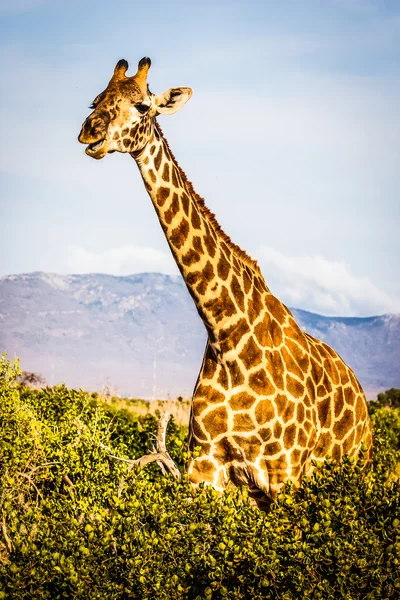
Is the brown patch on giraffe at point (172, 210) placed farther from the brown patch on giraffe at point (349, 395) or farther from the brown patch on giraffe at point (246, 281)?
the brown patch on giraffe at point (349, 395)

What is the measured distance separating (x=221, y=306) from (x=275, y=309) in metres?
0.86

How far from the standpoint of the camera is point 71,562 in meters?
6.44

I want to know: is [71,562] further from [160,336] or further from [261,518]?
[160,336]

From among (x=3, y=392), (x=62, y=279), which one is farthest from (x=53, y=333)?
(x=3, y=392)

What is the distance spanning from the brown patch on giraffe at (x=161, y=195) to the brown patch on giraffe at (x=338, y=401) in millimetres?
2841

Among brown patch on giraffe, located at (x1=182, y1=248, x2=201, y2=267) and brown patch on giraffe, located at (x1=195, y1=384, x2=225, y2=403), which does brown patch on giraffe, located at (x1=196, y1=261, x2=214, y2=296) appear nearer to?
brown patch on giraffe, located at (x1=182, y1=248, x2=201, y2=267)

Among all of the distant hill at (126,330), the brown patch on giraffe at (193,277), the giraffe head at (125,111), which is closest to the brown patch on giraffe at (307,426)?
the brown patch on giraffe at (193,277)

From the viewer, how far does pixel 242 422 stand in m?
8.07

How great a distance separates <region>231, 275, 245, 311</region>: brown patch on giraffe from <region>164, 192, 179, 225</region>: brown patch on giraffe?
0.87 meters

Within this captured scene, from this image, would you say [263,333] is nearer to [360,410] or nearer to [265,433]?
[265,433]

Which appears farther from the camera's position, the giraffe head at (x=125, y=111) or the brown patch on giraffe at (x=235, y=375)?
the brown patch on giraffe at (x=235, y=375)

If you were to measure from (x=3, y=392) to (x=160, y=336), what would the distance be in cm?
13617

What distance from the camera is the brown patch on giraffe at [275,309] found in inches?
344

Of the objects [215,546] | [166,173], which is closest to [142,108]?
[166,173]
